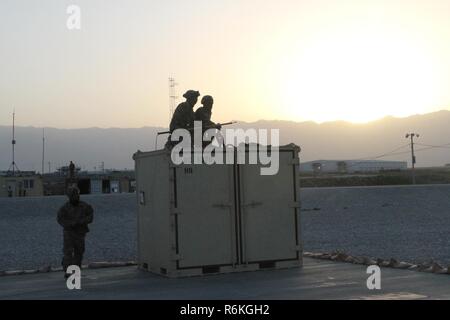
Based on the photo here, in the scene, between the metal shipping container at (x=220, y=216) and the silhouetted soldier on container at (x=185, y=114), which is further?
the silhouetted soldier on container at (x=185, y=114)

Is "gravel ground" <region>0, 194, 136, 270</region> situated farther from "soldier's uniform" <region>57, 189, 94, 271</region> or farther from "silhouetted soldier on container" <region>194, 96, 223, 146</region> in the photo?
"silhouetted soldier on container" <region>194, 96, 223, 146</region>

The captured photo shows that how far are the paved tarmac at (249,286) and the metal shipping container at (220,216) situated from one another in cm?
28

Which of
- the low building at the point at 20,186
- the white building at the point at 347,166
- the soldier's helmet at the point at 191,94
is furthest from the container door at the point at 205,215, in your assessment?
the white building at the point at 347,166

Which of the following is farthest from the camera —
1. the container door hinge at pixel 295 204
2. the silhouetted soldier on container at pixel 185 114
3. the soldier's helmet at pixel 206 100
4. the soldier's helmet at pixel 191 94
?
the soldier's helmet at pixel 206 100

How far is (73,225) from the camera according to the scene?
10875mm

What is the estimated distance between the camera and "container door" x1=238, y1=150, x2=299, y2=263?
10.9 meters

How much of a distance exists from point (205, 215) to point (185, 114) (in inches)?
72.8

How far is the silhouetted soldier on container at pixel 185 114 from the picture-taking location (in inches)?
449

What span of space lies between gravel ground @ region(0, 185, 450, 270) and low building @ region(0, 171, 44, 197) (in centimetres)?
2265

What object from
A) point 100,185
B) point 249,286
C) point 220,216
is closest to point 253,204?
point 220,216

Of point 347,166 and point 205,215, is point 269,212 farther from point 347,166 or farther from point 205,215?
point 347,166

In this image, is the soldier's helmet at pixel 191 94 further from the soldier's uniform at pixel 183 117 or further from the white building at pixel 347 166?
the white building at pixel 347 166

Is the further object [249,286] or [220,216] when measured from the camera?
[220,216]

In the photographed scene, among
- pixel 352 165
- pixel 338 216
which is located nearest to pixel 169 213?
pixel 338 216
